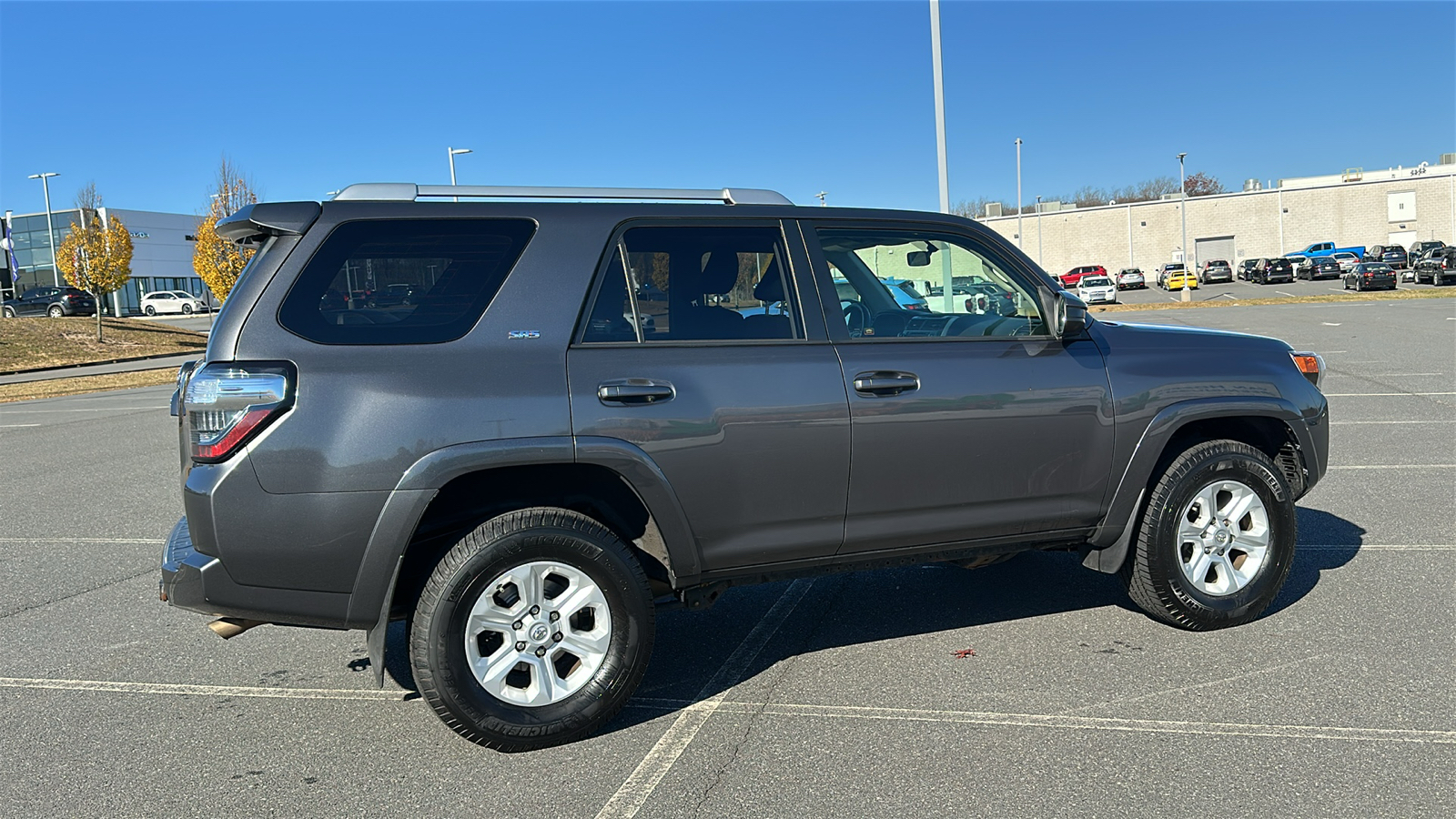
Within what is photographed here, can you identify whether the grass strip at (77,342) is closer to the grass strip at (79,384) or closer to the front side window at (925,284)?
the grass strip at (79,384)

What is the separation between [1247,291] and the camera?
52.7m

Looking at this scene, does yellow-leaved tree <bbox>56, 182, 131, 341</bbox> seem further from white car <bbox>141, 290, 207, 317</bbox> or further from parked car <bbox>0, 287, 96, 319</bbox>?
white car <bbox>141, 290, 207, 317</bbox>

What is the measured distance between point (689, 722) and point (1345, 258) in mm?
70522

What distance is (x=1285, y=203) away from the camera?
78.9 m

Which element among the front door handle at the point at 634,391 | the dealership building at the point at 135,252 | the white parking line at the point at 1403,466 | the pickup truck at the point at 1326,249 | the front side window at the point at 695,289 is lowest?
the white parking line at the point at 1403,466

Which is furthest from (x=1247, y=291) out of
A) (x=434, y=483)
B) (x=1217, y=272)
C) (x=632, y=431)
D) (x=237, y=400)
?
(x=237, y=400)

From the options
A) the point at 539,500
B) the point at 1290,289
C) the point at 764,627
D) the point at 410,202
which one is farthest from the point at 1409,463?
the point at 1290,289

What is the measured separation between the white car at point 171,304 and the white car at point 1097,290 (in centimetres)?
4990

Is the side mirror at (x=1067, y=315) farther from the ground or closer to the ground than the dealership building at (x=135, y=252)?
closer to the ground

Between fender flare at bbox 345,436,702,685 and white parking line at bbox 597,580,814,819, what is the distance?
80 centimetres

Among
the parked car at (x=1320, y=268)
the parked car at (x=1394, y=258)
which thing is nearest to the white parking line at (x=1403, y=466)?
the parked car at (x=1394, y=258)

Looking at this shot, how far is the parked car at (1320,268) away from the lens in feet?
196

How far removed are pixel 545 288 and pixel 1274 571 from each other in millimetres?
3339

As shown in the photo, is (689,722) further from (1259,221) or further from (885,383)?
(1259,221)
